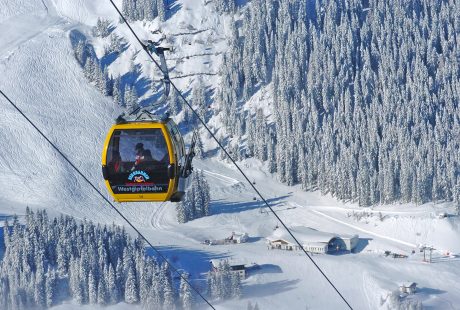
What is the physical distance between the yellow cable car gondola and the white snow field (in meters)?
41.3

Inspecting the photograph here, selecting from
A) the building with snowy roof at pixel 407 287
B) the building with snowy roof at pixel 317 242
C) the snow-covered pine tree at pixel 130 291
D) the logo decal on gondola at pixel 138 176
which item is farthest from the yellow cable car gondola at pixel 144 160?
the building with snowy roof at pixel 317 242

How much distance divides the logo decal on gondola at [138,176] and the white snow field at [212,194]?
41369 millimetres

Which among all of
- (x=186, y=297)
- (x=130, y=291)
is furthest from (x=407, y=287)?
(x=130, y=291)

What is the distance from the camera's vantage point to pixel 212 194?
8725 cm

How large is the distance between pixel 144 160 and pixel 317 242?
52570 mm

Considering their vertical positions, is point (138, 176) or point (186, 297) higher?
point (138, 176)

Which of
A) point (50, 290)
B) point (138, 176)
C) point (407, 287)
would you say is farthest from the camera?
point (407, 287)

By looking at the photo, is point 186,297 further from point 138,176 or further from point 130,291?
point 138,176

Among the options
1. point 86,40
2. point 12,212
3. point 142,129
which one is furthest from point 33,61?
point 142,129

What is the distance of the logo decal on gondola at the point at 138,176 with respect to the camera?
23969 millimetres

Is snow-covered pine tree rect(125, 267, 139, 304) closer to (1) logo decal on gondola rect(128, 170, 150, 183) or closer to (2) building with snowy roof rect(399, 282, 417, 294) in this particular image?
(2) building with snowy roof rect(399, 282, 417, 294)

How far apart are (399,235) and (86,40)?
178 feet

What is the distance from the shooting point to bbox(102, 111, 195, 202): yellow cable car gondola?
76.6ft

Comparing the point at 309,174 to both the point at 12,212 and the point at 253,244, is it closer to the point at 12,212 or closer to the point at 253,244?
the point at 253,244
